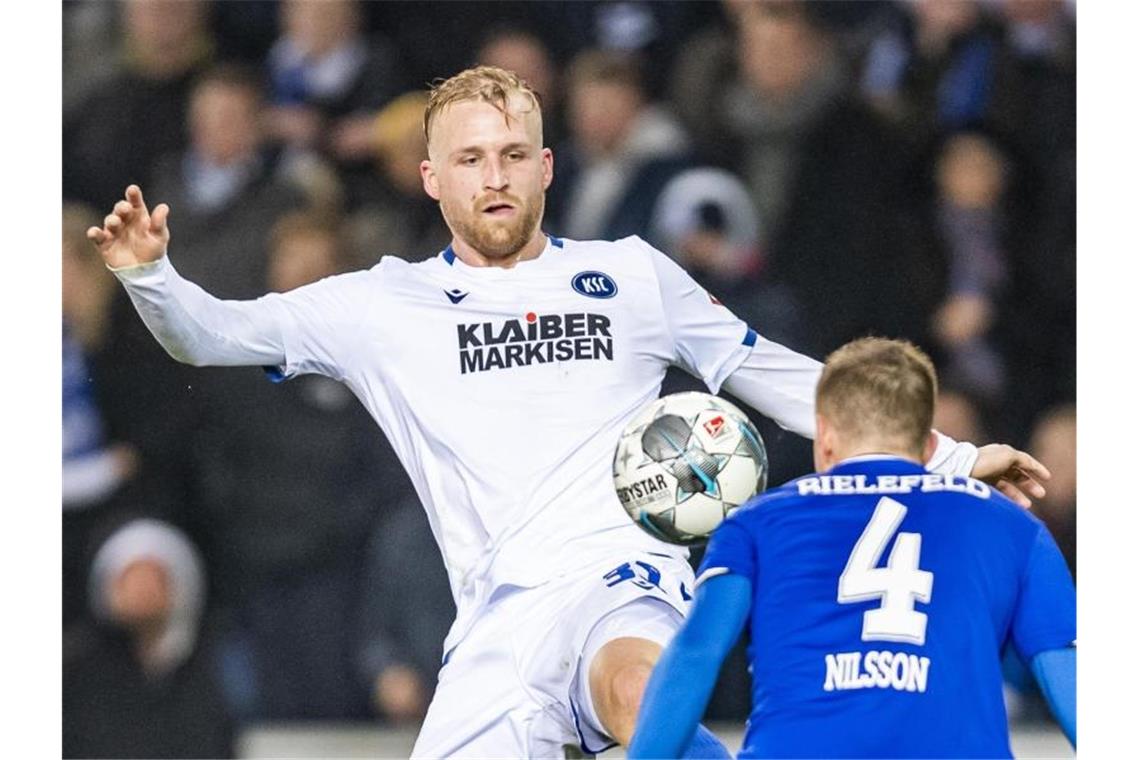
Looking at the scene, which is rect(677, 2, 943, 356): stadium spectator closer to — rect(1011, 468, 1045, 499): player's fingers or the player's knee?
rect(1011, 468, 1045, 499): player's fingers

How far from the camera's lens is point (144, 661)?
909 cm

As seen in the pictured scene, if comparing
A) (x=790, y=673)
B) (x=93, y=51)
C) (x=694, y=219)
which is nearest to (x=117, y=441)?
(x=93, y=51)

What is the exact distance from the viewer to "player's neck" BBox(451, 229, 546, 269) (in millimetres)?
5785

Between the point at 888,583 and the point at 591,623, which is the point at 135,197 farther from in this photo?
the point at 888,583

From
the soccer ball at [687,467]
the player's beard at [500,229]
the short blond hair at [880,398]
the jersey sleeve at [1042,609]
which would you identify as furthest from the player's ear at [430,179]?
the jersey sleeve at [1042,609]

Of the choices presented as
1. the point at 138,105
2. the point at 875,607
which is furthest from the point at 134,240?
the point at 138,105

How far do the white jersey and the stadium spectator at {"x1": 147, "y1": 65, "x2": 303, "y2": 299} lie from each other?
11.8ft

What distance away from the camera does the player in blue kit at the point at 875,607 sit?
3648 mm

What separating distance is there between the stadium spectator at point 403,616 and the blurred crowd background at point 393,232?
16mm

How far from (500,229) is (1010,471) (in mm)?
1800

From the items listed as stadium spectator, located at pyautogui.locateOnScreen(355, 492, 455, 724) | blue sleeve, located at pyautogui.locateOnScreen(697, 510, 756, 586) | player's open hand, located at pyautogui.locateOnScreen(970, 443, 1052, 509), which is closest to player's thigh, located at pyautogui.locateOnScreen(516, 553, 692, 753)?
player's open hand, located at pyautogui.locateOnScreen(970, 443, 1052, 509)

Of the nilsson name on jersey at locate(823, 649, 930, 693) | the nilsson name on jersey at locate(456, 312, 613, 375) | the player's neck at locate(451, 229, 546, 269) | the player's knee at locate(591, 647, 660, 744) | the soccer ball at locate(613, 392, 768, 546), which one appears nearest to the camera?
the nilsson name on jersey at locate(823, 649, 930, 693)

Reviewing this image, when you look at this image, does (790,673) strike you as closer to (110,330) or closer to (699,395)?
(699,395)

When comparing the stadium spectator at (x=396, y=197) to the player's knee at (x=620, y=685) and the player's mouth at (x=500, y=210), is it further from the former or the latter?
the player's knee at (x=620, y=685)
